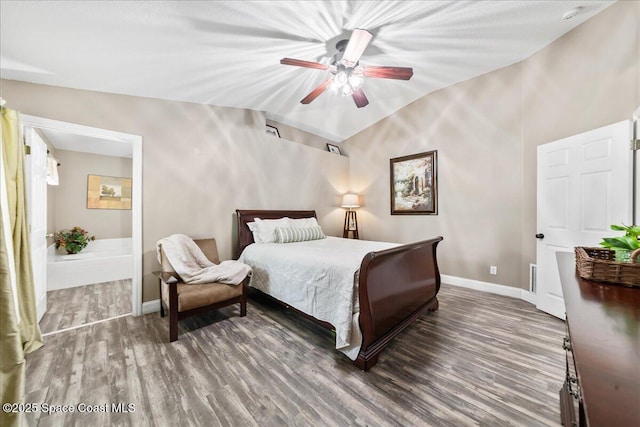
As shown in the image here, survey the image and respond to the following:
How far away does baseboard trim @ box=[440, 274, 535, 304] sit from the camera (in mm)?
3245

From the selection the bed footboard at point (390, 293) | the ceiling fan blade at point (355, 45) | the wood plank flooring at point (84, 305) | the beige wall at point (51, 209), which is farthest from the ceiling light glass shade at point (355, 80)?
the beige wall at point (51, 209)

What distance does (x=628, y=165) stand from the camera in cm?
222

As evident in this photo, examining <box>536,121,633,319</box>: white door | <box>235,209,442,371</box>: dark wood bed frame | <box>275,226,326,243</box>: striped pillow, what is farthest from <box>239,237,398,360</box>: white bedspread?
<box>536,121,633,319</box>: white door

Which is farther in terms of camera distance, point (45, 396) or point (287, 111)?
point (287, 111)

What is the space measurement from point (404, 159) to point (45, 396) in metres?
4.96

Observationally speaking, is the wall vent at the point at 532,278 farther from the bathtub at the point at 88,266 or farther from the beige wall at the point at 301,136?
the bathtub at the point at 88,266

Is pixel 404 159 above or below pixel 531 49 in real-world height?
below

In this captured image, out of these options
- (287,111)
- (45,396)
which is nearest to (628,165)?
(287,111)

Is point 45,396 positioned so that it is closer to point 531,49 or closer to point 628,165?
point 628,165

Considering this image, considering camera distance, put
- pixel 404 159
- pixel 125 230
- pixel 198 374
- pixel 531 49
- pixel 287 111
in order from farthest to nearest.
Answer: pixel 125 230 → pixel 404 159 → pixel 287 111 → pixel 531 49 → pixel 198 374

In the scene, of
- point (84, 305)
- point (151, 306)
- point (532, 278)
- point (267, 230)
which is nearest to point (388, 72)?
point (267, 230)

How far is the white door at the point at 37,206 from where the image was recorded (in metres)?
2.39

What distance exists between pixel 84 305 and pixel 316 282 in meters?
3.21

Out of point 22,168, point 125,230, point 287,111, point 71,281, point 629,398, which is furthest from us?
point 125,230
